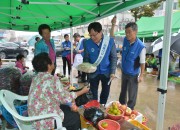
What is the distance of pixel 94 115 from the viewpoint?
2.47 m

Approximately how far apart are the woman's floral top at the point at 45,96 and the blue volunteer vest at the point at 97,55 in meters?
1.19

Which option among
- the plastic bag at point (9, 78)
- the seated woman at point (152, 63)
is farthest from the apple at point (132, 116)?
the seated woman at point (152, 63)

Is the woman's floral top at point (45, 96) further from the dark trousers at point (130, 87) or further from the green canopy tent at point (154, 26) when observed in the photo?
the green canopy tent at point (154, 26)

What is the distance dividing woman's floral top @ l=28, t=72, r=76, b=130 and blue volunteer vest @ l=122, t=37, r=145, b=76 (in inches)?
62.8

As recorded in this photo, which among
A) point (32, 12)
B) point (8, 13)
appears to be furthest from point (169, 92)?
point (8, 13)

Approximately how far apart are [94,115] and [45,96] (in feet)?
2.75

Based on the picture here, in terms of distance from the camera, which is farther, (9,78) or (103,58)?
(103,58)

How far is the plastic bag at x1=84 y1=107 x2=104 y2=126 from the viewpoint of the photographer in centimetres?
244

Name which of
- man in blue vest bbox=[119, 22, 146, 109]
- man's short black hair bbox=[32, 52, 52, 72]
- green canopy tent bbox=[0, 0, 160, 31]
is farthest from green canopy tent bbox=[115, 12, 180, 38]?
man's short black hair bbox=[32, 52, 52, 72]

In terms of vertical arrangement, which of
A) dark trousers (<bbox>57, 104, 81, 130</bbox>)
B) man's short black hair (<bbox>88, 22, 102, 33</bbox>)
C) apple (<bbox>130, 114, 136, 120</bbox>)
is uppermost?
man's short black hair (<bbox>88, 22, 102, 33</bbox>)

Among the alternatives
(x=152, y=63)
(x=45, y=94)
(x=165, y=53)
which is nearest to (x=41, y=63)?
(x=45, y=94)

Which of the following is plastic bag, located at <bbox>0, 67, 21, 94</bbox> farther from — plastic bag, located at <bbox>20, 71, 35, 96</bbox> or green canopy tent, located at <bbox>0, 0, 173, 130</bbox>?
green canopy tent, located at <bbox>0, 0, 173, 130</bbox>

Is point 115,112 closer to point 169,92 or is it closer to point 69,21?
point 69,21

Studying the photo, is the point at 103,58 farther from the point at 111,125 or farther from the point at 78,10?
the point at 78,10
